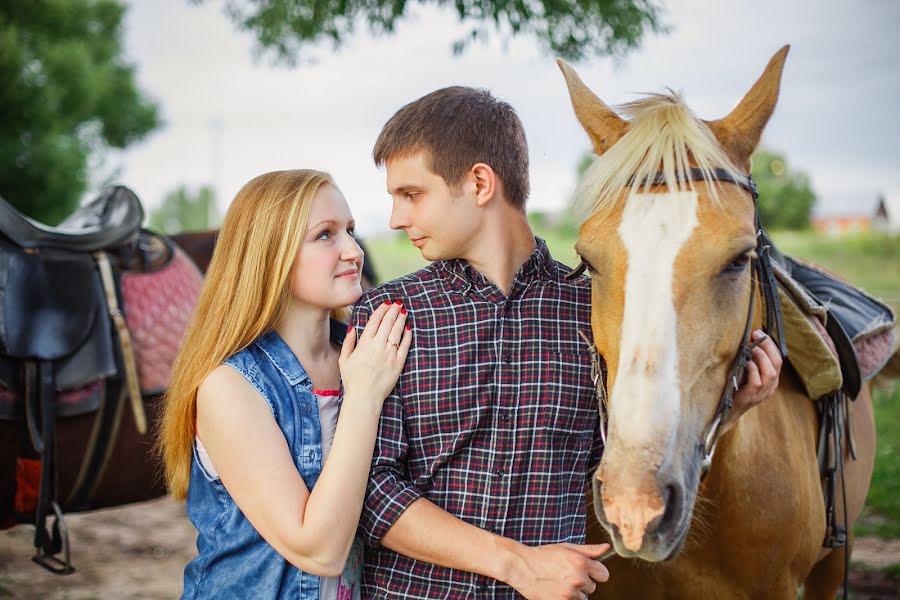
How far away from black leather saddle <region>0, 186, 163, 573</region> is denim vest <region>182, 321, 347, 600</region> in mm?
1476

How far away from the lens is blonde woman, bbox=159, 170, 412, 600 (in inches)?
54.3

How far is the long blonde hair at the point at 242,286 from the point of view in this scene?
1.55 metres

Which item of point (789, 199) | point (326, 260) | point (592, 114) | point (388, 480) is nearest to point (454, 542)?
point (388, 480)

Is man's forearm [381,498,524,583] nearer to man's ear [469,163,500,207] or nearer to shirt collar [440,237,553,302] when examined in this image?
shirt collar [440,237,553,302]

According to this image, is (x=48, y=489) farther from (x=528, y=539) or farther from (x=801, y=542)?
(x=801, y=542)

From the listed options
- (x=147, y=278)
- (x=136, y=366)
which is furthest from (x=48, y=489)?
(x=147, y=278)

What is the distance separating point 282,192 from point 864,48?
1402 cm

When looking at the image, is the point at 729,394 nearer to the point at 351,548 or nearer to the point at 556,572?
the point at 556,572

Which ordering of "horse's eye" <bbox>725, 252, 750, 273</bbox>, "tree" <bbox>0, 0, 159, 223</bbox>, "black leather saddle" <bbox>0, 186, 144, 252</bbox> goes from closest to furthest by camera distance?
→ 1. "horse's eye" <bbox>725, 252, 750, 273</bbox>
2. "black leather saddle" <bbox>0, 186, 144, 252</bbox>
3. "tree" <bbox>0, 0, 159, 223</bbox>

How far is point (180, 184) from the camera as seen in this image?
3544cm

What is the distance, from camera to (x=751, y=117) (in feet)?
4.99

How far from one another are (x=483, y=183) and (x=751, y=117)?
60 centimetres

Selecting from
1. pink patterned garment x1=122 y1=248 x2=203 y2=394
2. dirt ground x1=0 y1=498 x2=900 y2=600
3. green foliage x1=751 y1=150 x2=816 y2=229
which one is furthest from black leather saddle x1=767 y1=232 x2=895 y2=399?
green foliage x1=751 y1=150 x2=816 y2=229

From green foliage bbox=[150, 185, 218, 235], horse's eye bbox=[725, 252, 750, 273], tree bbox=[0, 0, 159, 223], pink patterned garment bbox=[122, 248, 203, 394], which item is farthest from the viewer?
green foliage bbox=[150, 185, 218, 235]
